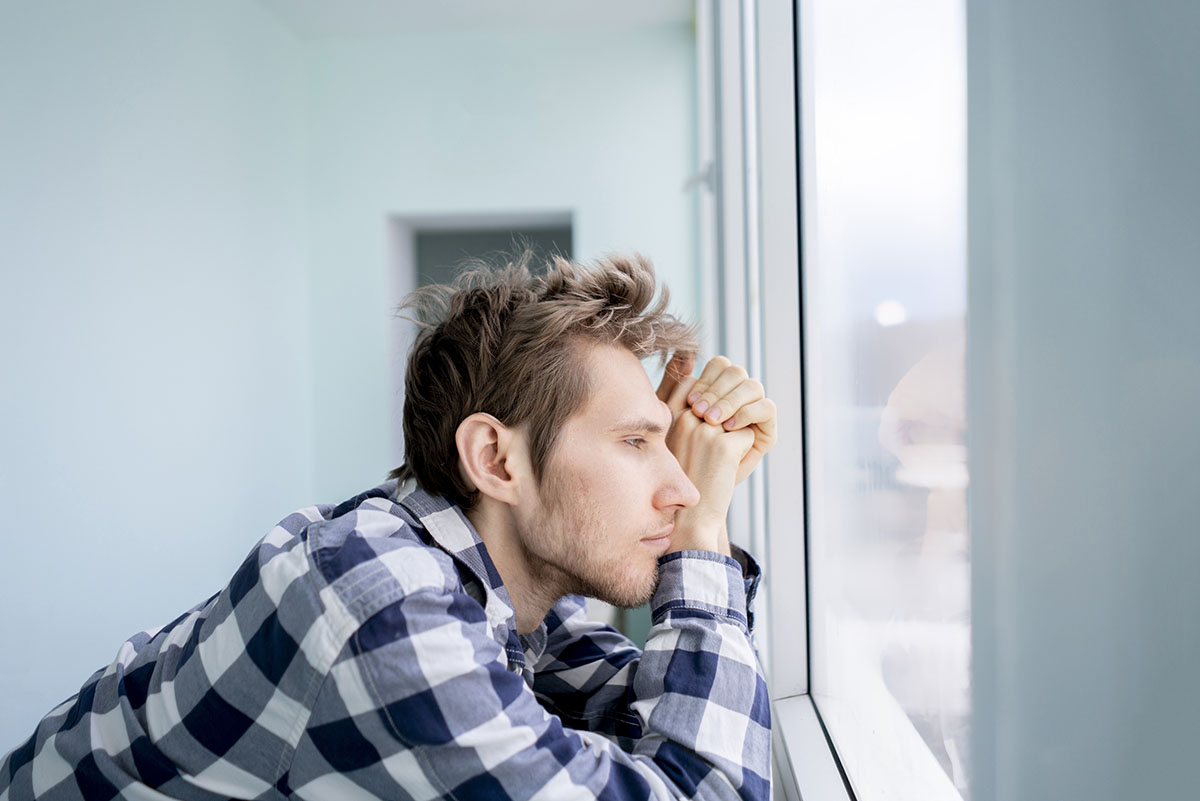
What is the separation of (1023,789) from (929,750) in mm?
261

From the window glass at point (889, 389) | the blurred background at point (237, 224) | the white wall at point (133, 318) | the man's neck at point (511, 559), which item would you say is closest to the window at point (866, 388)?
the window glass at point (889, 389)

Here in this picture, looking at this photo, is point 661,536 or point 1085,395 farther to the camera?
point 661,536

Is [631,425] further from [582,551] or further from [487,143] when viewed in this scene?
[487,143]

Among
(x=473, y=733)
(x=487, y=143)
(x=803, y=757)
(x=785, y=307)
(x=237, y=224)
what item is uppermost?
(x=487, y=143)

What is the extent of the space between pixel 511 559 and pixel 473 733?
33 cm

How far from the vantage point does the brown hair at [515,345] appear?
33.8 inches

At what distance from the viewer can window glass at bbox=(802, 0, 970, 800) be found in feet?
1.69

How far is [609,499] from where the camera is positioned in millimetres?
838

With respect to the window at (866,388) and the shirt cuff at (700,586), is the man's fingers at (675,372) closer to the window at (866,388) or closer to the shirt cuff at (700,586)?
the window at (866,388)

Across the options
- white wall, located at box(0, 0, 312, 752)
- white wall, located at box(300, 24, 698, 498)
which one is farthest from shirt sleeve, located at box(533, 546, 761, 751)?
white wall, located at box(300, 24, 698, 498)

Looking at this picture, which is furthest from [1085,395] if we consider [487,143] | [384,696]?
[487,143]

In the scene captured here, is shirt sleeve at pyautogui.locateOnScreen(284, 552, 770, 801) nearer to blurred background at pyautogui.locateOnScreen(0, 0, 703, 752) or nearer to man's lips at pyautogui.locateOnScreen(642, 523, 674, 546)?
man's lips at pyautogui.locateOnScreen(642, 523, 674, 546)

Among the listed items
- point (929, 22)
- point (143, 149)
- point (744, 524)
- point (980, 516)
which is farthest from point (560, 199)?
point (980, 516)

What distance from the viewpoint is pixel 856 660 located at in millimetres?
856
